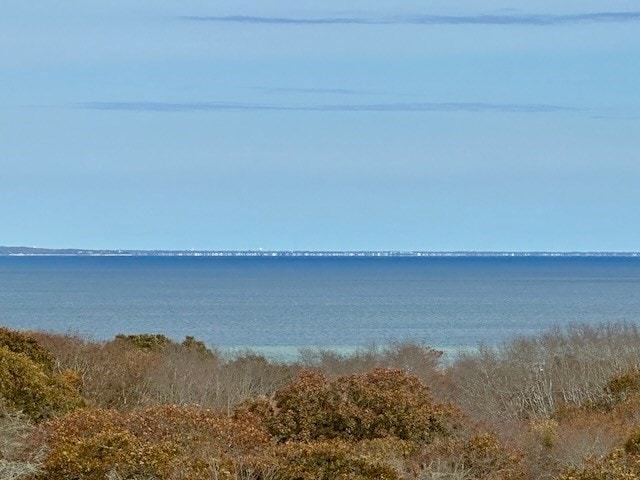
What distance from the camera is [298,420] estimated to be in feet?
60.1

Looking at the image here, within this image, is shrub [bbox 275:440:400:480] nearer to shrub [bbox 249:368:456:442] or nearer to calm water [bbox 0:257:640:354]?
shrub [bbox 249:368:456:442]

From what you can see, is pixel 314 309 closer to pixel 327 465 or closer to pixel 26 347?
pixel 26 347

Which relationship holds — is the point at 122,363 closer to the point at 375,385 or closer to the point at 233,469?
the point at 375,385

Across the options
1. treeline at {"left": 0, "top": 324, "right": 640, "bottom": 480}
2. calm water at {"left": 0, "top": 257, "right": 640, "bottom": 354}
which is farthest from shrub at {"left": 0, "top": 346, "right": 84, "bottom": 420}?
calm water at {"left": 0, "top": 257, "right": 640, "bottom": 354}

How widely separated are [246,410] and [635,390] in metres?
11.5

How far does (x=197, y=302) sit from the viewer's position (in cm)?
11012

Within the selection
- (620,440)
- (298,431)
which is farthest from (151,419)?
(620,440)

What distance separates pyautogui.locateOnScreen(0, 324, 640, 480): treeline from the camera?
1392 centimetres

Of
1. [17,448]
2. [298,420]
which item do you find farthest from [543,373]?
[17,448]

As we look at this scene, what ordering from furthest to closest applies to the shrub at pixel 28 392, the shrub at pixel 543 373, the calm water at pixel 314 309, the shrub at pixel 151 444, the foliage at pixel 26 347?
the calm water at pixel 314 309
the shrub at pixel 543 373
the foliage at pixel 26 347
the shrub at pixel 28 392
the shrub at pixel 151 444

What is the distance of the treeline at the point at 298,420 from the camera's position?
548 inches

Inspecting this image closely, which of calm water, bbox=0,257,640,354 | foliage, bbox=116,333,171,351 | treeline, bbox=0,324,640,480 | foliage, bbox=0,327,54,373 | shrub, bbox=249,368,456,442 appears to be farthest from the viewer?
calm water, bbox=0,257,640,354

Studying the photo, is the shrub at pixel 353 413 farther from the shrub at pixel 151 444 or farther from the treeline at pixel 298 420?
the shrub at pixel 151 444

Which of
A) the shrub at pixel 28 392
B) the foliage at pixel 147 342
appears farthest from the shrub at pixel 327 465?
the foliage at pixel 147 342
